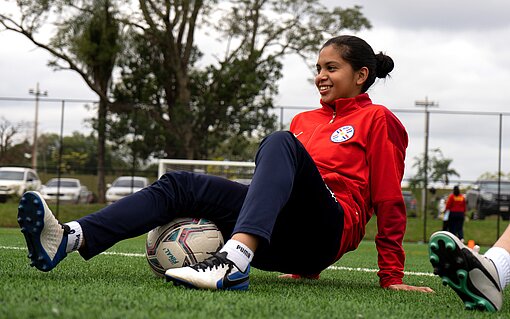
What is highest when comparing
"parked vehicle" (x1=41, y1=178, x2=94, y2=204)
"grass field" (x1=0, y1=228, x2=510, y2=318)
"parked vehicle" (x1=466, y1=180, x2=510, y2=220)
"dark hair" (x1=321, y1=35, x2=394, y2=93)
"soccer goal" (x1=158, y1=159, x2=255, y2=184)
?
"dark hair" (x1=321, y1=35, x2=394, y2=93)

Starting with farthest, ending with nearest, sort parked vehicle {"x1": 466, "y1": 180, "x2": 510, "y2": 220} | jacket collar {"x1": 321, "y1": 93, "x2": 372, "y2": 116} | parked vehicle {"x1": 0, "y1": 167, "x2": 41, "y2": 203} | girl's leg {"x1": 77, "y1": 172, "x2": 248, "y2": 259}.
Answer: parked vehicle {"x1": 0, "y1": 167, "x2": 41, "y2": 203} → parked vehicle {"x1": 466, "y1": 180, "x2": 510, "y2": 220} → jacket collar {"x1": 321, "y1": 93, "x2": 372, "y2": 116} → girl's leg {"x1": 77, "y1": 172, "x2": 248, "y2": 259}

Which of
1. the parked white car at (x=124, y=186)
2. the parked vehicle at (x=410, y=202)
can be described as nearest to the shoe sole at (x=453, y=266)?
the parked vehicle at (x=410, y=202)

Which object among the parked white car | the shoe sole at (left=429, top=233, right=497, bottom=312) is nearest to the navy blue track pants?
the shoe sole at (left=429, top=233, right=497, bottom=312)

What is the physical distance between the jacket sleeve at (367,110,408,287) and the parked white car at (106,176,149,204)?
53.6ft

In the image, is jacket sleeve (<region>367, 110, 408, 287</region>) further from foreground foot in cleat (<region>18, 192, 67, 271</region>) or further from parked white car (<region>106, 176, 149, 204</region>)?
parked white car (<region>106, 176, 149, 204</region>)

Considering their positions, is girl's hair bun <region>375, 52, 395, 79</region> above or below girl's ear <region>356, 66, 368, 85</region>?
above

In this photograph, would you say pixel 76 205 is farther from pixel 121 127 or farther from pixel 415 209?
pixel 415 209

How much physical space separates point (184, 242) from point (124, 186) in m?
17.3

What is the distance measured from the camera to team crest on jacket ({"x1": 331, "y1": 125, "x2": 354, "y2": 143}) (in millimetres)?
3877

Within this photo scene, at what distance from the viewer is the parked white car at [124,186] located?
20.2 metres

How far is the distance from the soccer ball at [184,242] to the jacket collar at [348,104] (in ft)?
2.89

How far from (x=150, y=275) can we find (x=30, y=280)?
0.84 m

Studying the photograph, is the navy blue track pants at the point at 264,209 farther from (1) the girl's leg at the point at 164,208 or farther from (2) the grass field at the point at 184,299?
(2) the grass field at the point at 184,299

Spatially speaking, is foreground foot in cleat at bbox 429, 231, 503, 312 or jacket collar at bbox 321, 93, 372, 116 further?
jacket collar at bbox 321, 93, 372, 116
